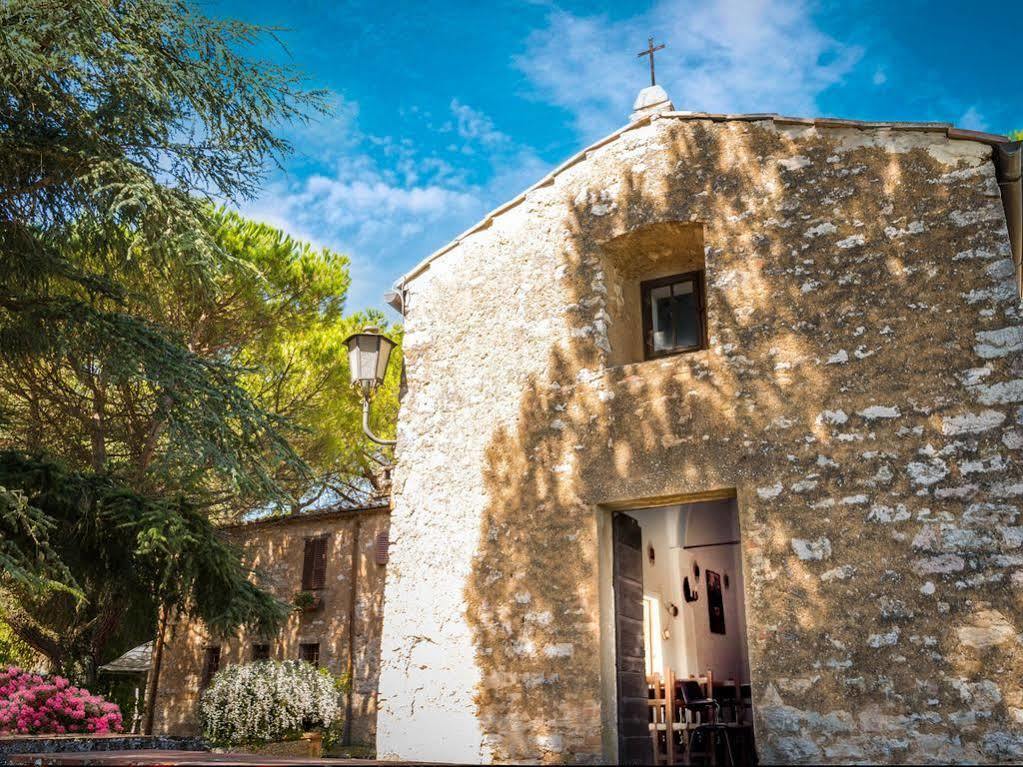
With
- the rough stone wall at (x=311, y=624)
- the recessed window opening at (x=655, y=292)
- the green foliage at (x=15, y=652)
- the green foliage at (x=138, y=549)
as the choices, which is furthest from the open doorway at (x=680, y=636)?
the green foliage at (x=15, y=652)

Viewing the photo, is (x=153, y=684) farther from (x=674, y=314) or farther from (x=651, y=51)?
(x=651, y=51)

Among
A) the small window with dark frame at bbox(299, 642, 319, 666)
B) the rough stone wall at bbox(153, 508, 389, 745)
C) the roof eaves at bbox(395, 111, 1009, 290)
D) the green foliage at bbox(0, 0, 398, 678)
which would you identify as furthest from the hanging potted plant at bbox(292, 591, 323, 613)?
the roof eaves at bbox(395, 111, 1009, 290)

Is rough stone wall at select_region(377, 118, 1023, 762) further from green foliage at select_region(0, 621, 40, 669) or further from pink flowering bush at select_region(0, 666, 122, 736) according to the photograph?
green foliage at select_region(0, 621, 40, 669)

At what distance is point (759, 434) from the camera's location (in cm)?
519

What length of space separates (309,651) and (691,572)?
7183 millimetres

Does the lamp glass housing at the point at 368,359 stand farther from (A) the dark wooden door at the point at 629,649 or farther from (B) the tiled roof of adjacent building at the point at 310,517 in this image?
(B) the tiled roof of adjacent building at the point at 310,517

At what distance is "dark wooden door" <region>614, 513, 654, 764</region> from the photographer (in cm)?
542

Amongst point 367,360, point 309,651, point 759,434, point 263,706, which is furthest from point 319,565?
point 759,434

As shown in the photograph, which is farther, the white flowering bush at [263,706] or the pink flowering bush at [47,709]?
the white flowering bush at [263,706]

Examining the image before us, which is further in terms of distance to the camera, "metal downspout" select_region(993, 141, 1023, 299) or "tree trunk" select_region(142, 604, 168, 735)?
"tree trunk" select_region(142, 604, 168, 735)

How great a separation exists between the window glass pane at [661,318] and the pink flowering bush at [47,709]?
21.0ft

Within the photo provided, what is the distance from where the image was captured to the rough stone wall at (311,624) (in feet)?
43.8

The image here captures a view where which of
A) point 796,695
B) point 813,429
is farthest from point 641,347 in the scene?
point 796,695

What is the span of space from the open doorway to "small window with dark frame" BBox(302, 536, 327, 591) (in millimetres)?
6782
